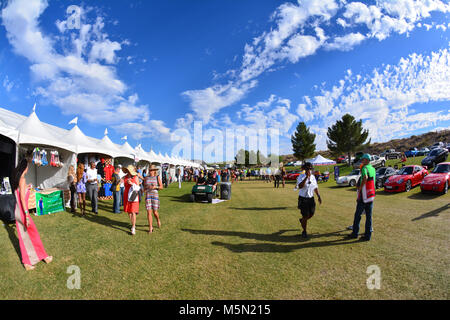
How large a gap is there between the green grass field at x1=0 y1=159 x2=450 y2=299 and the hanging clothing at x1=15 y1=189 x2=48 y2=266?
23 cm

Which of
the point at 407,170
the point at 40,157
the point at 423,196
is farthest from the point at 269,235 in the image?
the point at 407,170

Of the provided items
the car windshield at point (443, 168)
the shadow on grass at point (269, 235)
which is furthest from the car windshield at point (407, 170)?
the shadow on grass at point (269, 235)

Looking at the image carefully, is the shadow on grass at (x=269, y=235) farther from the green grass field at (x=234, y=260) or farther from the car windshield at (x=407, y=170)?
the car windshield at (x=407, y=170)

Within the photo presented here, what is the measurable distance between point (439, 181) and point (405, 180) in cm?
197

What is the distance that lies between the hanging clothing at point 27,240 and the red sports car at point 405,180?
54.7 ft

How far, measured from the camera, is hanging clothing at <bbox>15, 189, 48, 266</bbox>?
11.8ft

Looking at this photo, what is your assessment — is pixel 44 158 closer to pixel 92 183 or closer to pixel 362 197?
pixel 92 183

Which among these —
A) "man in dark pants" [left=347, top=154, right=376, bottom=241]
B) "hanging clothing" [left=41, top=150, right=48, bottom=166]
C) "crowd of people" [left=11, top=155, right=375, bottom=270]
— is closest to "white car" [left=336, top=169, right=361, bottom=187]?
"crowd of people" [left=11, top=155, right=375, bottom=270]

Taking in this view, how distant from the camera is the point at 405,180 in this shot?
483 inches

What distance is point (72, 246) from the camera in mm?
4738

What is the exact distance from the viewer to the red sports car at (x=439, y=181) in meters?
10.2

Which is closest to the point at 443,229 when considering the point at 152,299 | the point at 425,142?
the point at 152,299

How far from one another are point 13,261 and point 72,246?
38.9 inches

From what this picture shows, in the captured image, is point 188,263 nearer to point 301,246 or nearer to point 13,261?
point 301,246
